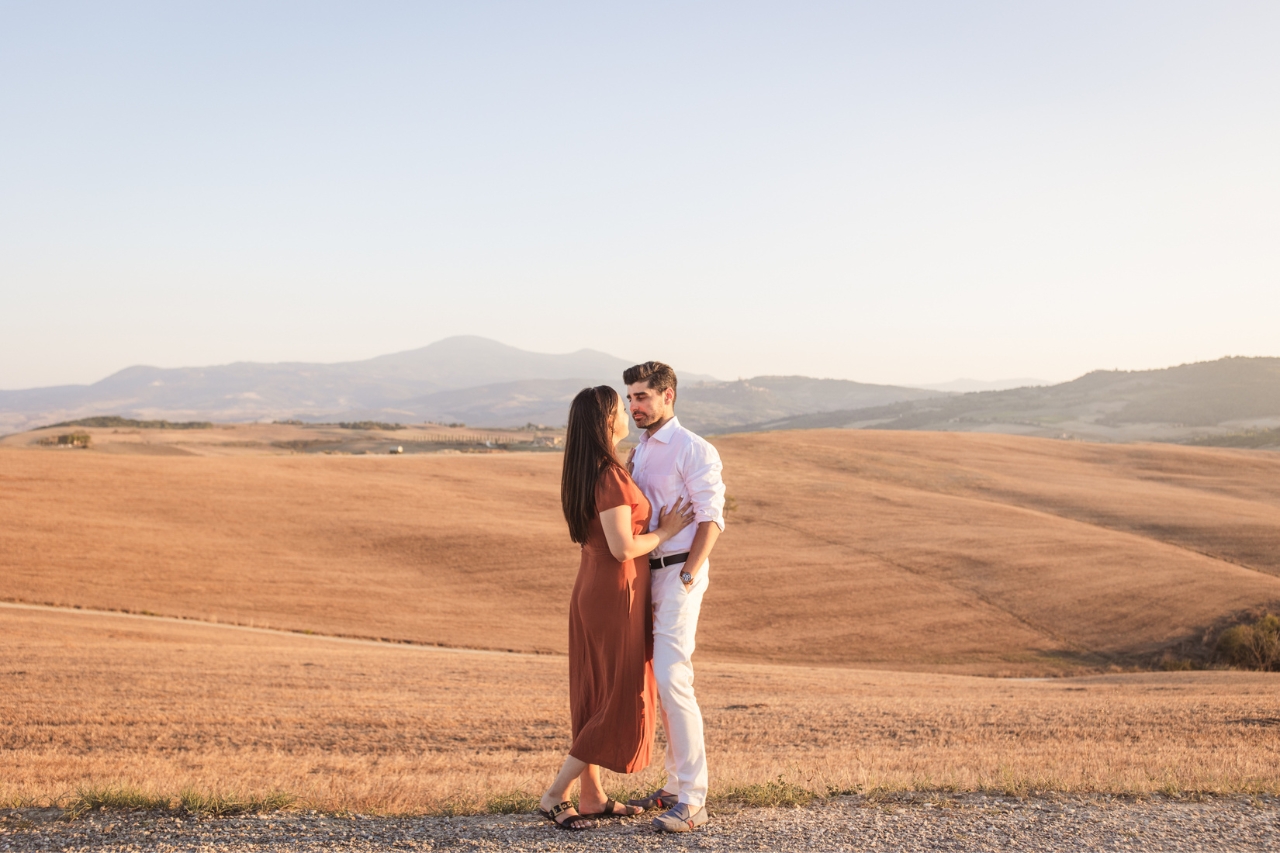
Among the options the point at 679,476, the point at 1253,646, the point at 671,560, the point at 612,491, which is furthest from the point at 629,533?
the point at 1253,646

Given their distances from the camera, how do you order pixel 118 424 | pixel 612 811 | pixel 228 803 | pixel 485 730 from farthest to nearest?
pixel 118 424 → pixel 485 730 → pixel 612 811 → pixel 228 803

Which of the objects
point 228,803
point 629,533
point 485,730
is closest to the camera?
point 629,533

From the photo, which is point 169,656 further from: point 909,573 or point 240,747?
point 909,573

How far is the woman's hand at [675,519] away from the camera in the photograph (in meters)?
4.96

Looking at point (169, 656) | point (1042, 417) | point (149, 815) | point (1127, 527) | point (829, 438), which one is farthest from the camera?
point (1042, 417)

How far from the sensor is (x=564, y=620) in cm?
2855

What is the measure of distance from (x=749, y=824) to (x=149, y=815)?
325 centimetres

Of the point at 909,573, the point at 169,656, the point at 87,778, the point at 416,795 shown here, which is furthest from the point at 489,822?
the point at 909,573

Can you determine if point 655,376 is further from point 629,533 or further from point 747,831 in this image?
point 747,831

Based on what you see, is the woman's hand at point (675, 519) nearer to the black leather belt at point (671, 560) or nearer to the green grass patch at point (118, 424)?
the black leather belt at point (671, 560)

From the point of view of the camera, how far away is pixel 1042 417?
139750 mm

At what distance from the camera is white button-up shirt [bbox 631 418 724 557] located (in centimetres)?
499

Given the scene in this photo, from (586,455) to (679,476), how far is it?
539 millimetres

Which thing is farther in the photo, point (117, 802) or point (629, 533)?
point (117, 802)
